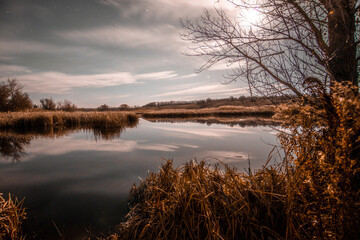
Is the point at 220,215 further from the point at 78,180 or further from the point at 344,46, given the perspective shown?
the point at 78,180

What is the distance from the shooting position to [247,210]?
73.9 inches

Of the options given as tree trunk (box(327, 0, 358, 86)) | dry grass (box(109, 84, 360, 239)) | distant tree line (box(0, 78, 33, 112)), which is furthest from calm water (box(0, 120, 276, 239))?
distant tree line (box(0, 78, 33, 112))

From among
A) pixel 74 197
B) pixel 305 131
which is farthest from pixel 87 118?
pixel 305 131

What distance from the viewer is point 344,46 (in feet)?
7.28

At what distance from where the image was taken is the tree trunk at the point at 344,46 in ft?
7.01

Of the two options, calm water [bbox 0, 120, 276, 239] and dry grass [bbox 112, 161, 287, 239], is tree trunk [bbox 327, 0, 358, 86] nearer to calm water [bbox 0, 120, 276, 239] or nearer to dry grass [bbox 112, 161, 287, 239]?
calm water [bbox 0, 120, 276, 239]

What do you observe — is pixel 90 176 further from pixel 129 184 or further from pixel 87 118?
pixel 87 118

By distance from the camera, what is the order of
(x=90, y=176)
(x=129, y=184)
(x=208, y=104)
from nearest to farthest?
(x=129, y=184), (x=90, y=176), (x=208, y=104)

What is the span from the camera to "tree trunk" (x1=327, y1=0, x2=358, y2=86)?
2137mm

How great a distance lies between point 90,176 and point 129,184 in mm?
1235

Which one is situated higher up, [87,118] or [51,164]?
[87,118]

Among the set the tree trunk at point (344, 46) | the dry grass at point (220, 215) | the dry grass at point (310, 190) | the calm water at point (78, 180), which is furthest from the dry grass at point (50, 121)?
the tree trunk at point (344, 46)

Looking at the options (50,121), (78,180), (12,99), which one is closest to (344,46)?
(78,180)

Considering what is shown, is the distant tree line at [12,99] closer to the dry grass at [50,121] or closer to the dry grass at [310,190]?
the dry grass at [50,121]
